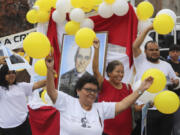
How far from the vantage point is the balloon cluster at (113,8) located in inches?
179

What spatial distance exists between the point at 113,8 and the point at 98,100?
5.75 ft

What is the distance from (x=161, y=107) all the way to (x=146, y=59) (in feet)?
3.22

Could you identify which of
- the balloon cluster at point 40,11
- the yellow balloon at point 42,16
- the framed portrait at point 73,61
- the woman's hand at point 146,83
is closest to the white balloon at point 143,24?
the framed portrait at point 73,61

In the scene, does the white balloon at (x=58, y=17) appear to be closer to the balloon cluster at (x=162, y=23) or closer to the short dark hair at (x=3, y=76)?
the short dark hair at (x=3, y=76)

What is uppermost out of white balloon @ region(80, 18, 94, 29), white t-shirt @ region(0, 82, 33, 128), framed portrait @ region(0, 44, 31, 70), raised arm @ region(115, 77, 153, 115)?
white balloon @ region(80, 18, 94, 29)

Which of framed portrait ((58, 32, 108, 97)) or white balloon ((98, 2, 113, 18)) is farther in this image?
framed portrait ((58, 32, 108, 97))

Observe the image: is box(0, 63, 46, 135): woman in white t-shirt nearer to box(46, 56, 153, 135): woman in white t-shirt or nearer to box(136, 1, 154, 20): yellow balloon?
box(46, 56, 153, 135): woman in white t-shirt

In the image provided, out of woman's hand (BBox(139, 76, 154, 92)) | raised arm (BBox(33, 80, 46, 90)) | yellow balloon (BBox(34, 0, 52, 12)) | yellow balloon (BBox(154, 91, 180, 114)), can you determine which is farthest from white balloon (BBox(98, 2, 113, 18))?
woman's hand (BBox(139, 76, 154, 92))

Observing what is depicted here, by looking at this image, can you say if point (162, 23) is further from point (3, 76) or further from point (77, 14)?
point (3, 76)

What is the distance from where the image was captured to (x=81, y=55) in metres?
5.34

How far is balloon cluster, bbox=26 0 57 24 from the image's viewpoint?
Result: 5281 mm

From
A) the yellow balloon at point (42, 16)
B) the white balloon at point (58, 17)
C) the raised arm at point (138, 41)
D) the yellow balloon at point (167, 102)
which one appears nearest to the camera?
the yellow balloon at point (167, 102)

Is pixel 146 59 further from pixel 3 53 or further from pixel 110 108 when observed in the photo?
pixel 3 53

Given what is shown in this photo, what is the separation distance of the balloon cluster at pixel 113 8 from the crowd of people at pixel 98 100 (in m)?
Result: 0.95
